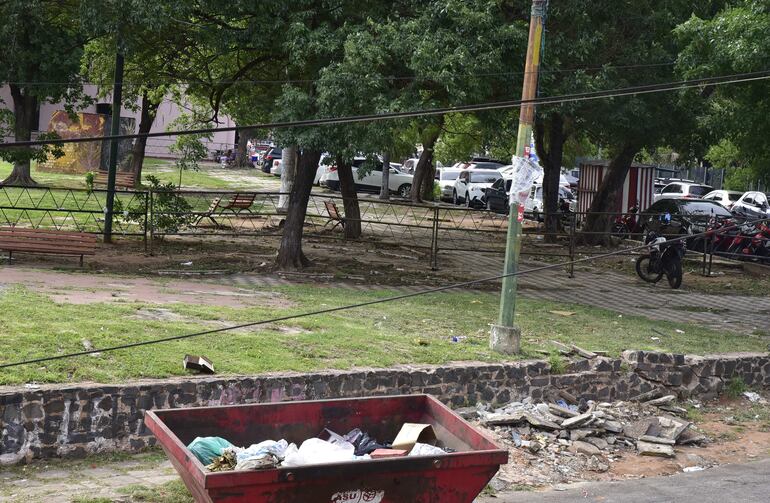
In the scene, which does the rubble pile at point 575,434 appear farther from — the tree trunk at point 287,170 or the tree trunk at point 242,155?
the tree trunk at point 242,155

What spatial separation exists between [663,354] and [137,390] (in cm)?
759

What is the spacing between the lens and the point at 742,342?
591 inches

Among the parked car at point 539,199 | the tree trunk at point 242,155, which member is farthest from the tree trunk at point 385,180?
the tree trunk at point 242,155

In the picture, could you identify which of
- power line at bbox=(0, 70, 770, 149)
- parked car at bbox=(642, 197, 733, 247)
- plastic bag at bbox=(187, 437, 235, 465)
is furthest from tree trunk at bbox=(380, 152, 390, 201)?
plastic bag at bbox=(187, 437, 235, 465)

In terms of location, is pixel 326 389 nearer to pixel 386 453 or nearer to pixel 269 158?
pixel 386 453

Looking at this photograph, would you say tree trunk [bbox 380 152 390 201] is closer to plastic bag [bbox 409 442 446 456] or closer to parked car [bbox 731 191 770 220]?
parked car [bbox 731 191 770 220]

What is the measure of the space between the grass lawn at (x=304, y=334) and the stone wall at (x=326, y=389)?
0.98 feet

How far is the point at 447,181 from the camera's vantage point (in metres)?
45.8

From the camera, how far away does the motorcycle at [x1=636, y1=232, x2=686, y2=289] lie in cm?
2050

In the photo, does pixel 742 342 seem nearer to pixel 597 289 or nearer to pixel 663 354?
pixel 663 354

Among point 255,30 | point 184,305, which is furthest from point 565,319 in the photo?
point 255,30

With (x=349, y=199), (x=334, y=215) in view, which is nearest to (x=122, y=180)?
(x=334, y=215)

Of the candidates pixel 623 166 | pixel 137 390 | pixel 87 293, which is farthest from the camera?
pixel 623 166

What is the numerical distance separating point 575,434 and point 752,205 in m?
30.2
